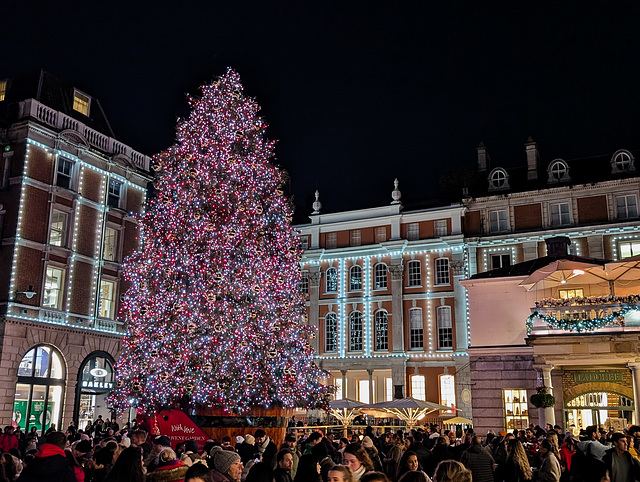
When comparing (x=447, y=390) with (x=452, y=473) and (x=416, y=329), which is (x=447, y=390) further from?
(x=452, y=473)

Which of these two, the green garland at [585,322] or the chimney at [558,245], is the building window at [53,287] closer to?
the green garland at [585,322]

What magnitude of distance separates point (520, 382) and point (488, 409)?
5.03 ft

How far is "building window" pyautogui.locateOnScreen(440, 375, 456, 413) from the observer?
41656 mm

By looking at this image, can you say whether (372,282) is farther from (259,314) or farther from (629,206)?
(259,314)

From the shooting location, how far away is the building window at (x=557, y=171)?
41.7 m

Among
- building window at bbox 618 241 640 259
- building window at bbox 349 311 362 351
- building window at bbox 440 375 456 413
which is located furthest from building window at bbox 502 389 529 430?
building window at bbox 349 311 362 351

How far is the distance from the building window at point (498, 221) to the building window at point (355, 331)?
1148 centimetres

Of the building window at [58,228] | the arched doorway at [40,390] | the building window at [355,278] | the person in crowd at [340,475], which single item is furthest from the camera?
the building window at [355,278]

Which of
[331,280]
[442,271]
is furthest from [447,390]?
[331,280]

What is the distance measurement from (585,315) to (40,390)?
76.6 ft

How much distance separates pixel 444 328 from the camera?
141ft

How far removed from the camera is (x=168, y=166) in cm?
2144

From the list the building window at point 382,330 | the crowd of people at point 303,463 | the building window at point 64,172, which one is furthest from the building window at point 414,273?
the crowd of people at point 303,463

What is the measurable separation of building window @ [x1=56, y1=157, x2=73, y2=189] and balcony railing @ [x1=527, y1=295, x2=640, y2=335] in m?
22.8
